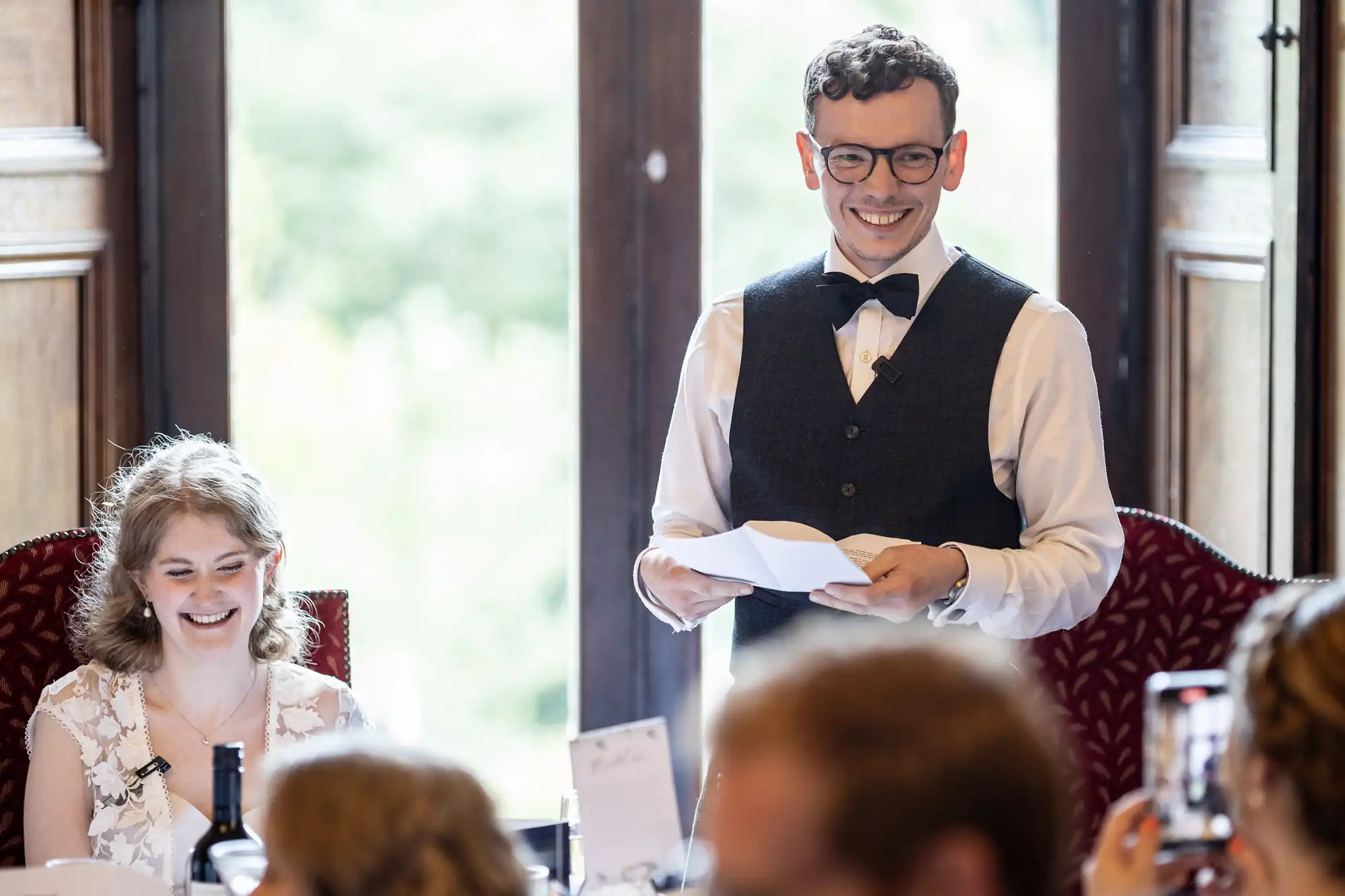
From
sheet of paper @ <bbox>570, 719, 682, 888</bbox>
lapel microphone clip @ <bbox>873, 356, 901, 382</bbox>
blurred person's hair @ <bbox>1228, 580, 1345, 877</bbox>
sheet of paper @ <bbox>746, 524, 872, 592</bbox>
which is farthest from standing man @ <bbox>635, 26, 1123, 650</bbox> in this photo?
blurred person's hair @ <bbox>1228, 580, 1345, 877</bbox>

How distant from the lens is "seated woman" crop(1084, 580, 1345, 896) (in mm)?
940

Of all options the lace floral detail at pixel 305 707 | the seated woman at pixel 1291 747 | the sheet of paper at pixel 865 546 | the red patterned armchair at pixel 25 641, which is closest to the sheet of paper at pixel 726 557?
the sheet of paper at pixel 865 546

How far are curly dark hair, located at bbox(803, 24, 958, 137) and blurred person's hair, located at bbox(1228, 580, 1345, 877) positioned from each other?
1.12 metres

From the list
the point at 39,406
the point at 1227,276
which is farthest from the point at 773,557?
the point at 39,406

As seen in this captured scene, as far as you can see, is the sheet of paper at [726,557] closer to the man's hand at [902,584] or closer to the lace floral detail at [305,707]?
the man's hand at [902,584]

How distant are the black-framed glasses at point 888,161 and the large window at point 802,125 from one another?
34.0 inches

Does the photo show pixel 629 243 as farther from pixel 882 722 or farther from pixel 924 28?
pixel 882 722

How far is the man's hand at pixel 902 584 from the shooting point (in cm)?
177

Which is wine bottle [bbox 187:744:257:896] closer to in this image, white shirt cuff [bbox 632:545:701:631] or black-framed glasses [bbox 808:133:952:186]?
white shirt cuff [bbox 632:545:701:631]

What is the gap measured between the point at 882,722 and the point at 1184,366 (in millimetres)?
2260

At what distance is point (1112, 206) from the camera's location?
2826 millimetres

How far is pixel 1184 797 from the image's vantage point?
42.8 inches

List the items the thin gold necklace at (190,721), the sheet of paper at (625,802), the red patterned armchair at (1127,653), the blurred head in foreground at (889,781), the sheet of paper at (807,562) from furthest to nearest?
the red patterned armchair at (1127,653), the thin gold necklace at (190,721), the sheet of paper at (807,562), the sheet of paper at (625,802), the blurred head in foreground at (889,781)

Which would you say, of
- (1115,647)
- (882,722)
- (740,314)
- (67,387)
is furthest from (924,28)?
(882,722)
